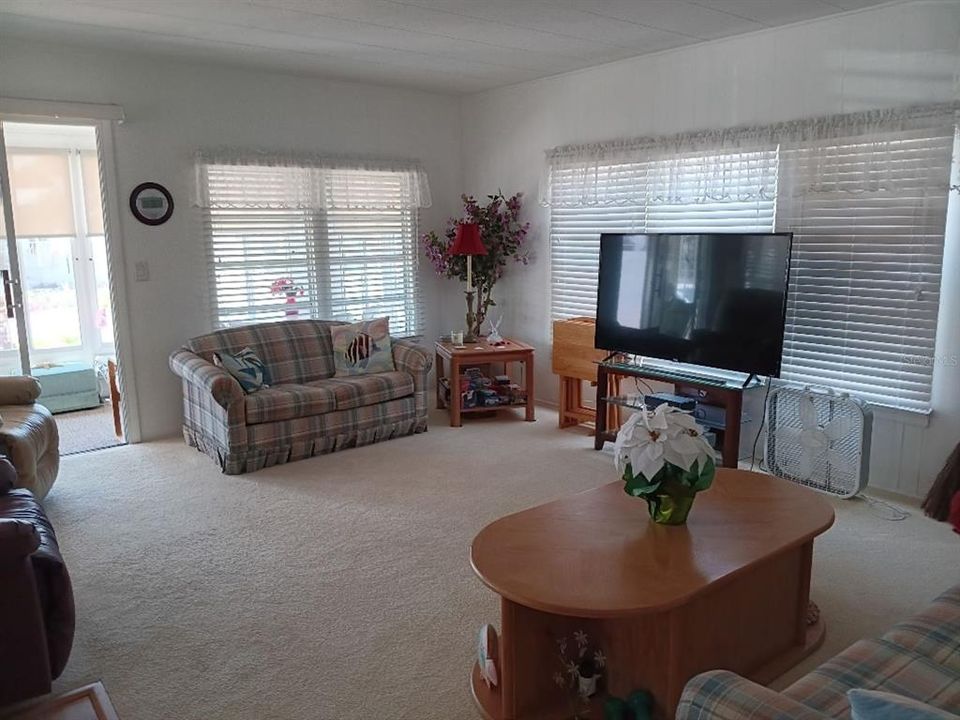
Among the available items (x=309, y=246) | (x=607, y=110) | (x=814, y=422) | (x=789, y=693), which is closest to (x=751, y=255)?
(x=814, y=422)

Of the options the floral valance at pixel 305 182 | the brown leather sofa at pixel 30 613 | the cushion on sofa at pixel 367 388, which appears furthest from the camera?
the floral valance at pixel 305 182

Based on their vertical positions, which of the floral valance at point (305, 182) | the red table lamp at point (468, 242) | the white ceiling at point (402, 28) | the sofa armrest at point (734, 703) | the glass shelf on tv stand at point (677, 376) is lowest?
the sofa armrest at point (734, 703)

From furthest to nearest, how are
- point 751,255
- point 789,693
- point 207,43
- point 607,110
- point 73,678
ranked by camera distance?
Answer: point 607,110, point 207,43, point 751,255, point 73,678, point 789,693

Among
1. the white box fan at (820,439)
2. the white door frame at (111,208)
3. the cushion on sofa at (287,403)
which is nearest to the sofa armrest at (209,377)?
the cushion on sofa at (287,403)

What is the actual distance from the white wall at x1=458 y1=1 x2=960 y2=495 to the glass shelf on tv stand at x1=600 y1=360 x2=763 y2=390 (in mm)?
716

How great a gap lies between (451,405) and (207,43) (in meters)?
2.75

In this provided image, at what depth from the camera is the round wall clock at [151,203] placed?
4855 mm

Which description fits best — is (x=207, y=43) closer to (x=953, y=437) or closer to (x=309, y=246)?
(x=309, y=246)

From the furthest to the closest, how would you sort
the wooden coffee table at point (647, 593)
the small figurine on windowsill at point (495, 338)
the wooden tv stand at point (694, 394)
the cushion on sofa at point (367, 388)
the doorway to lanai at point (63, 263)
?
the doorway to lanai at point (63, 263), the small figurine on windowsill at point (495, 338), the cushion on sofa at point (367, 388), the wooden tv stand at point (694, 394), the wooden coffee table at point (647, 593)

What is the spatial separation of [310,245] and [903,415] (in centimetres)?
402

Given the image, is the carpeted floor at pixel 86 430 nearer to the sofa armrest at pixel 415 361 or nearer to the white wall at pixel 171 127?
the white wall at pixel 171 127

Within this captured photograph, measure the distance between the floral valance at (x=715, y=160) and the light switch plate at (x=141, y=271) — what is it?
2.80 meters

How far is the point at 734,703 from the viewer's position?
137cm

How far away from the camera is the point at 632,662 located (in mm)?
2201
